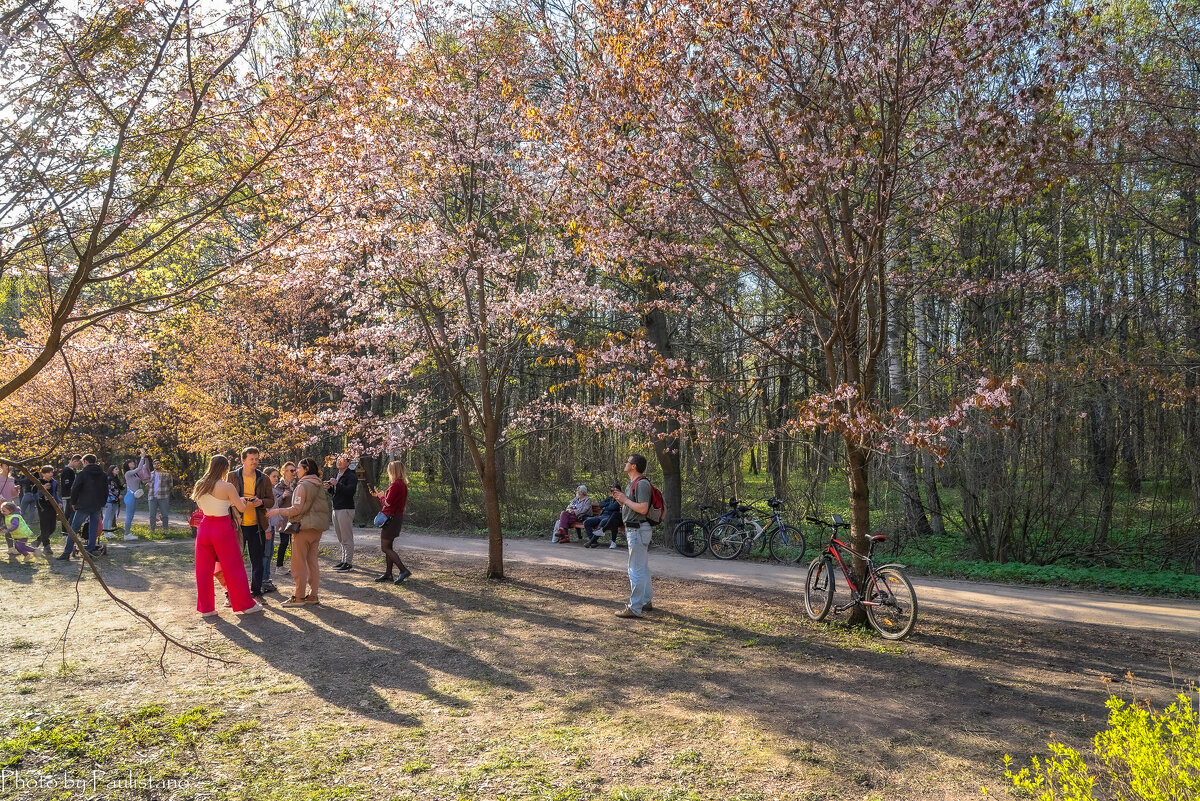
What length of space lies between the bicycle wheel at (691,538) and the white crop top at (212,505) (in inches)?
340

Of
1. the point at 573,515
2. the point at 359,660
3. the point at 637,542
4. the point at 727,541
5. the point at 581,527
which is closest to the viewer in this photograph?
the point at 359,660

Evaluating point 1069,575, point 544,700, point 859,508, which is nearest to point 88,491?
point 544,700

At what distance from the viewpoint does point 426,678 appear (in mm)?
6547


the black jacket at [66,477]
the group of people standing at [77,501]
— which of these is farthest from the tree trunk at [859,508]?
the black jacket at [66,477]

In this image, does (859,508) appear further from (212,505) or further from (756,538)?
(212,505)

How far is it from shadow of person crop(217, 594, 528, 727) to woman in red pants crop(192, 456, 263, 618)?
359 millimetres

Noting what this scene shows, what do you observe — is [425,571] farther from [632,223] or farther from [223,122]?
[223,122]

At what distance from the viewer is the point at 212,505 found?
333 inches

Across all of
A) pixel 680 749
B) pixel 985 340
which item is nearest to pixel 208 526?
pixel 680 749

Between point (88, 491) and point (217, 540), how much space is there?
254 inches

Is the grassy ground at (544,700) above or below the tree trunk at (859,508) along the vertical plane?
below

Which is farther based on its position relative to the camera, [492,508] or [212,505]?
[492,508]

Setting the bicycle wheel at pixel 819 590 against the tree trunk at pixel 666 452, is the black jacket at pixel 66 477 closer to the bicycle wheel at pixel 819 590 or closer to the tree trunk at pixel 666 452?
the tree trunk at pixel 666 452

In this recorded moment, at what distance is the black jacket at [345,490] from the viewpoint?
12.1 metres
